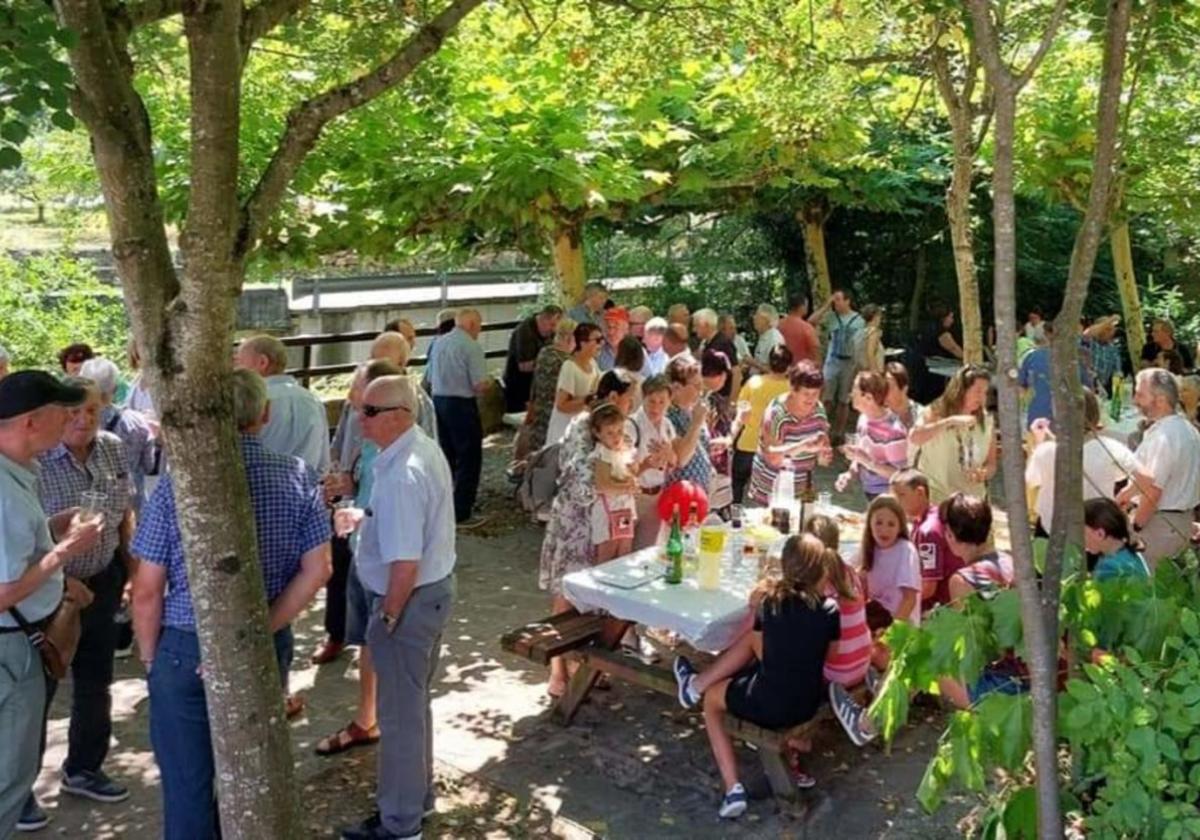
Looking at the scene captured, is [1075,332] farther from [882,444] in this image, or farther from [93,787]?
[93,787]

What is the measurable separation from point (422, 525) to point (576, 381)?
13.0 ft

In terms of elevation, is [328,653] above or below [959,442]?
below

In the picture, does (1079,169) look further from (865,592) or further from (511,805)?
(511,805)

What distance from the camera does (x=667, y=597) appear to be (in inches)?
199

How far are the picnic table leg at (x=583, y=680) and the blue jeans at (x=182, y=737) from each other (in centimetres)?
206

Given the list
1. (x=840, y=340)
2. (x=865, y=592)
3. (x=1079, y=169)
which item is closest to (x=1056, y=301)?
(x=840, y=340)

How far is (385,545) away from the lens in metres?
4.04

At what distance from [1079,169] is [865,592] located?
620 centimetres

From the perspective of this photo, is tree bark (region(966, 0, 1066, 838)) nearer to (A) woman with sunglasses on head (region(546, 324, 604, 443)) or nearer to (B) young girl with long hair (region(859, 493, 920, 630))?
(B) young girl with long hair (region(859, 493, 920, 630))

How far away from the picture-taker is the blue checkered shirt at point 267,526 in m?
3.38

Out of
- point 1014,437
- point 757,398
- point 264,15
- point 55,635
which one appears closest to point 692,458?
point 757,398

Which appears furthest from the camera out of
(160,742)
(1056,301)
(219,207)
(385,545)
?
(1056,301)

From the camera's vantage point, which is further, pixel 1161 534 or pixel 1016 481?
pixel 1161 534

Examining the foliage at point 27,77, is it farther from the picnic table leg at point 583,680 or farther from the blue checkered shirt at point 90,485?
the picnic table leg at point 583,680
